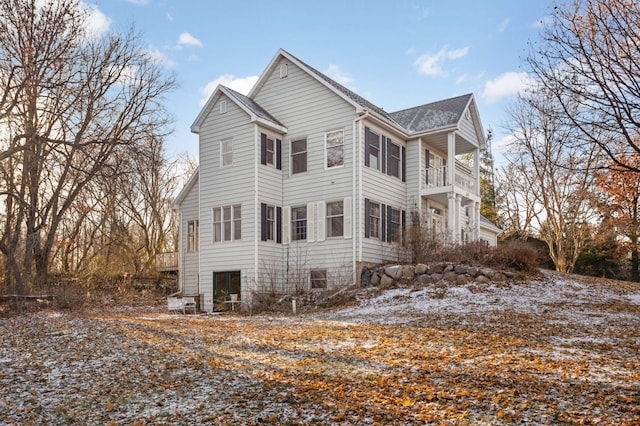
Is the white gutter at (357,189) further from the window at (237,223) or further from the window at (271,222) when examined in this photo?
the window at (237,223)

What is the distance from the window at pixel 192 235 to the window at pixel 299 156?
5.64 m

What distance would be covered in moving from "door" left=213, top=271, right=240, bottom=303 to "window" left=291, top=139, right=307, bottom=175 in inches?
180

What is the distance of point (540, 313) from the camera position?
13.0 meters

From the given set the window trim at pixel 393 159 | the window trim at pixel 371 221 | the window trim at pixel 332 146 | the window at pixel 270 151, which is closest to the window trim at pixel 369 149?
the window trim at pixel 393 159

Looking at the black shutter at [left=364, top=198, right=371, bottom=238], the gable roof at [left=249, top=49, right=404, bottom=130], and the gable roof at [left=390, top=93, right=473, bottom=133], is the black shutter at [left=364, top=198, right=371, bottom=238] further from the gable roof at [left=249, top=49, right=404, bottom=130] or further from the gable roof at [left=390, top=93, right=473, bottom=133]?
the gable roof at [left=390, top=93, right=473, bottom=133]

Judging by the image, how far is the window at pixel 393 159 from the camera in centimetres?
2120

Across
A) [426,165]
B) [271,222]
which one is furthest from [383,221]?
[271,222]

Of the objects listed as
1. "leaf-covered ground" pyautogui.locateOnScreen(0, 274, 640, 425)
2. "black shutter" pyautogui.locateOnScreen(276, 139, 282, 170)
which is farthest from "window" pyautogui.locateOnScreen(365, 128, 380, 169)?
"leaf-covered ground" pyautogui.locateOnScreen(0, 274, 640, 425)

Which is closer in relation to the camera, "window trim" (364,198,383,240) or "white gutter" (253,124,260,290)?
"white gutter" (253,124,260,290)

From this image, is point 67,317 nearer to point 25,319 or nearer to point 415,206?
point 25,319

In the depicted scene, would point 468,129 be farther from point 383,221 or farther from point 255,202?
point 255,202

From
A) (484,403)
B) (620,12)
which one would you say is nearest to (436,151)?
(620,12)

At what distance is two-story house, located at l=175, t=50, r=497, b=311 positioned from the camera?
19500 mm

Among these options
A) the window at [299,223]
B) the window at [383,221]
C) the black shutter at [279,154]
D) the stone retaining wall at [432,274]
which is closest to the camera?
the stone retaining wall at [432,274]
